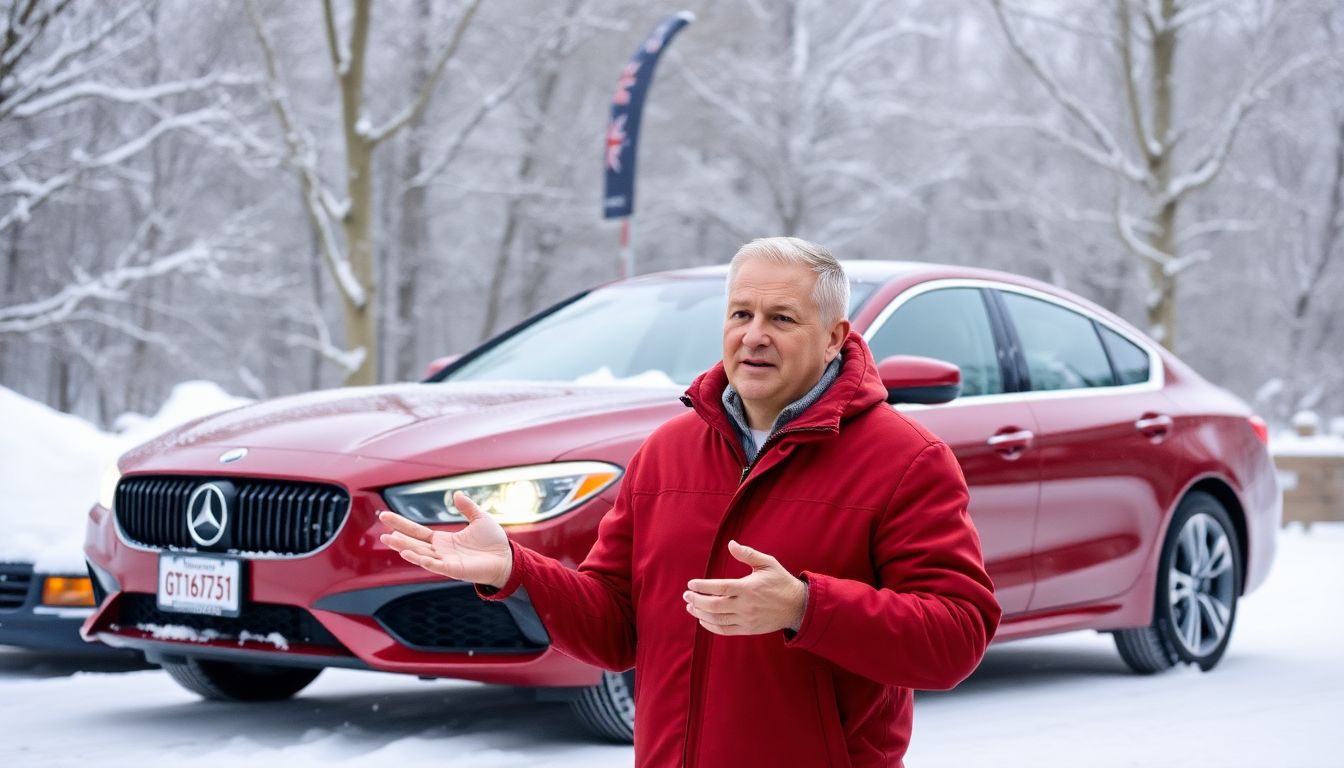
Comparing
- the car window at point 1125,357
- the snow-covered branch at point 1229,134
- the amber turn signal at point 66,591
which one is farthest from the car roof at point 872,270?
the snow-covered branch at point 1229,134

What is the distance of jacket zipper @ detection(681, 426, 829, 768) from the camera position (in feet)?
8.70

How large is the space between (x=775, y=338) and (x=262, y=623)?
2574 millimetres

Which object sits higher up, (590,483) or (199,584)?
(590,483)

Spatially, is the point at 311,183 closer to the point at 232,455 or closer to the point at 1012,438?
the point at 1012,438

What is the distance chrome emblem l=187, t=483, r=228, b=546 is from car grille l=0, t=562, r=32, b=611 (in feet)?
5.50

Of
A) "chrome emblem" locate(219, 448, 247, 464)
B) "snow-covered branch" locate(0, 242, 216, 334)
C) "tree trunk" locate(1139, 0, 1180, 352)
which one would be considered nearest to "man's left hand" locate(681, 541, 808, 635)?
"chrome emblem" locate(219, 448, 247, 464)

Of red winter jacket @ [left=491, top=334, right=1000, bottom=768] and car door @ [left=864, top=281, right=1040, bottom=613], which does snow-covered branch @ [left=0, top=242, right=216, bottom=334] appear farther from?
red winter jacket @ [left=491, top=334, right=1000, bottom=768]

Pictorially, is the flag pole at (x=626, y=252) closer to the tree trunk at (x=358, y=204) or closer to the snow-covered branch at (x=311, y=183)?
the tree trunk at (x=358, y=204)

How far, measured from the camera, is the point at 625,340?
241 inches

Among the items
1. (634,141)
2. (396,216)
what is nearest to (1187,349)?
(396,216)

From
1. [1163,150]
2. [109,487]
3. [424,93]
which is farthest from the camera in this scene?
[1163,150]

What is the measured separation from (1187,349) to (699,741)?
37563mm

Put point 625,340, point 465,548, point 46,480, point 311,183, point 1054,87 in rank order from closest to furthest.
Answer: point 465,548 → point 625,340 → point 46,480 → point 311,183 → point 1054,87

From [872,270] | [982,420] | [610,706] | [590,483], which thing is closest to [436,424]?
[590,483]
